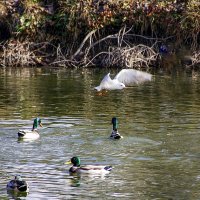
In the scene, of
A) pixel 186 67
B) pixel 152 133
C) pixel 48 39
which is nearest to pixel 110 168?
pixel 152 133

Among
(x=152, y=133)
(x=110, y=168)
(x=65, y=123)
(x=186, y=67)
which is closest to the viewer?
(x=110, y=168)

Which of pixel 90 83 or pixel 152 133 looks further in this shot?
pixel 90 83

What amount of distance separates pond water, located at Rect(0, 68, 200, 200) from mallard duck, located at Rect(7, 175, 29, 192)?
0.12 metres

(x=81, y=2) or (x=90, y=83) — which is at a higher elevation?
(x=81, y=2)

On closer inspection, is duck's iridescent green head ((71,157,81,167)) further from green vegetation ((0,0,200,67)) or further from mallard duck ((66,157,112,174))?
green vegetation ((0,0,200,67))

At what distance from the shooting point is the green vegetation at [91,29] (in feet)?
122

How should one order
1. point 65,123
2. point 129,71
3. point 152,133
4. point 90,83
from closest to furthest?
1. point 152,133
2. point 65,123
3. point 129,71
4. point 90,83

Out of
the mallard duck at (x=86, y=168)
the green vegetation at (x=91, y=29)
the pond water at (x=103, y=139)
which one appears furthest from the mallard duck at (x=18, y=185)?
the green vegetation at (x=91, y=29)

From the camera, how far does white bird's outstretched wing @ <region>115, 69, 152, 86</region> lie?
2314 centimetres

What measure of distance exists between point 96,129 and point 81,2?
18442 millimetres

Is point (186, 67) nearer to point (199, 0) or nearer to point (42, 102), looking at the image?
point (199, 0)

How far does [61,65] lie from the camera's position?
36.9 meters

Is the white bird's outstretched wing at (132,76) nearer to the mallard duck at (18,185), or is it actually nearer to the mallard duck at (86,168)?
the mallard duck at (86,168)

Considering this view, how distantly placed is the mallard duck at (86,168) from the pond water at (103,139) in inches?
5.0
